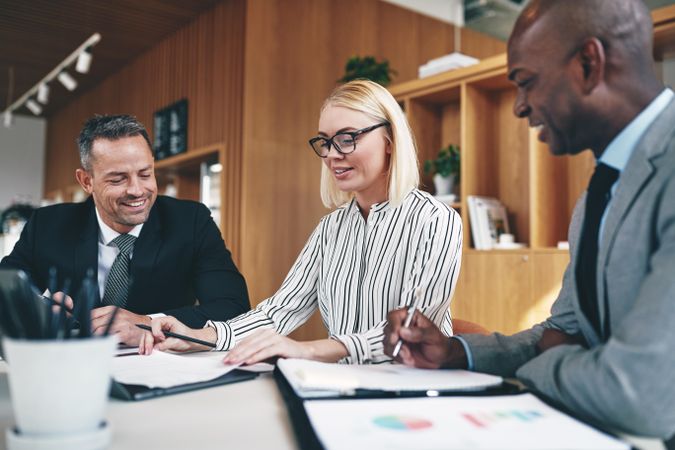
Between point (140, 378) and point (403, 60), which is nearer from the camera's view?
point (140, 378)

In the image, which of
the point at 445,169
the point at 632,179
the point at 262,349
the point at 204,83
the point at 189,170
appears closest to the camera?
the point at 632,179

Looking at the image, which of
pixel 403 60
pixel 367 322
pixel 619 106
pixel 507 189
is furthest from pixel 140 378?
pixel 403 60

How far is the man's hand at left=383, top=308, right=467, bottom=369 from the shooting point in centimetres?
113

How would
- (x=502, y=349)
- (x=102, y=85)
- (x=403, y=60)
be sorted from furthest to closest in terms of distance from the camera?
(x=102, y=85)
(x=403, y=60)
(x=502, y=349)

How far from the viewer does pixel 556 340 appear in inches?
45.9

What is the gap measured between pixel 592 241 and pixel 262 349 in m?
0.68

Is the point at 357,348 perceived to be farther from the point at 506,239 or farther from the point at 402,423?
the point at 506,239

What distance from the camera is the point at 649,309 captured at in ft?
2.65

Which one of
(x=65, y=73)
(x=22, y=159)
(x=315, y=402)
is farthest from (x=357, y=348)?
(x=22, y=159)

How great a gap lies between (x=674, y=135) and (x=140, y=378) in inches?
39.0

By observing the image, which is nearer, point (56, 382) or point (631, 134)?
point (56, 382)

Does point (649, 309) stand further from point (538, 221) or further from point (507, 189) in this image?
point (507, 189)

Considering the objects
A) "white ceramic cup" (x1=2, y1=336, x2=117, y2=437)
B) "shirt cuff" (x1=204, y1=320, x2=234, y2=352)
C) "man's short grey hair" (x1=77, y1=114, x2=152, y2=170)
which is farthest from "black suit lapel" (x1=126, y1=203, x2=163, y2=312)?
"white ceramic cup" (x1=2, y1=336, x2=117, y2=437)

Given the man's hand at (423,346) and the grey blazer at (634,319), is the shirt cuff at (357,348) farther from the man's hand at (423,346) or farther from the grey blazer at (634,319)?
the grey blazer at (634,319)
